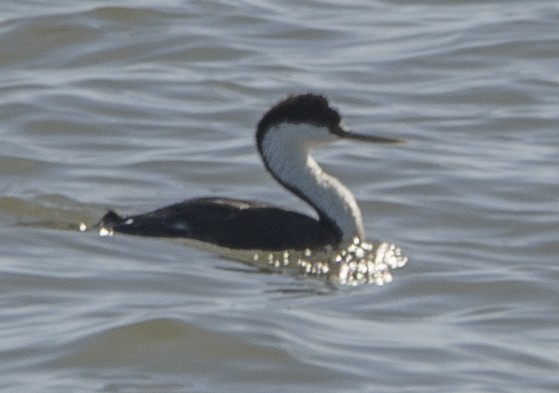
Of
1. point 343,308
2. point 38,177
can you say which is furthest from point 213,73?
point 343,308

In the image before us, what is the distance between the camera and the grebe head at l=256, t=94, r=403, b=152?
43.0 ft

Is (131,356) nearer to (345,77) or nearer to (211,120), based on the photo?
(211,120)

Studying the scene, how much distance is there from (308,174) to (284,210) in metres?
0.45

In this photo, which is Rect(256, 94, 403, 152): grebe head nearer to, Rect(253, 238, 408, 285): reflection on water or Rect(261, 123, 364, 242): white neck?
Rect(261, 123, 364, 242): white neck

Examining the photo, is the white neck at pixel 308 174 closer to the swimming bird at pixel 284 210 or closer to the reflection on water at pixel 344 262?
the swimming bird at pixel 284 210

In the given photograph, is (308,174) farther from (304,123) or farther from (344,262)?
(344,262)

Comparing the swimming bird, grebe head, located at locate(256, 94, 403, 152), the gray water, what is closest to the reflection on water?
the swimming bird

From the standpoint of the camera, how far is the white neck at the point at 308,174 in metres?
13.1

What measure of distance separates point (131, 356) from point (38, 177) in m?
4.39

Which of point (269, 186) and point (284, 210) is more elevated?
point (269, 186)

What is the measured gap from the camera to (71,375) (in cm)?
1031

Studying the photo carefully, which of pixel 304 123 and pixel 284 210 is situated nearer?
pixel 284 210

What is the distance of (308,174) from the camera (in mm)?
13328

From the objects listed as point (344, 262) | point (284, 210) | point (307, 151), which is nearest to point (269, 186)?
point (307, 151)
